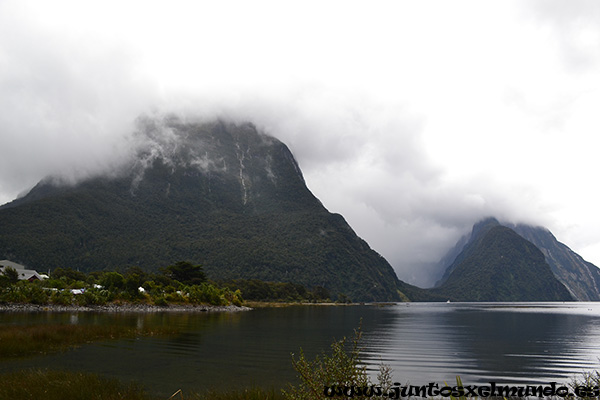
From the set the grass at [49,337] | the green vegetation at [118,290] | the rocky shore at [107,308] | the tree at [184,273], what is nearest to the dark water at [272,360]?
the grass at [49,337]

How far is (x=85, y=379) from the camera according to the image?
16.1m

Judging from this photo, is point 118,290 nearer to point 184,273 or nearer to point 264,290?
point 184,273

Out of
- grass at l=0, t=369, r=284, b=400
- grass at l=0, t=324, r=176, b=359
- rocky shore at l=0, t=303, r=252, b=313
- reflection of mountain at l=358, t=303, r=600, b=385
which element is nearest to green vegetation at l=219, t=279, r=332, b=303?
rocky shore at l=0, t=303, r=252, b=313

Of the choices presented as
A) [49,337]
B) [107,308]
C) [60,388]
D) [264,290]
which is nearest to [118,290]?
[107,308]

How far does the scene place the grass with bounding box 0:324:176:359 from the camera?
88.1 feet

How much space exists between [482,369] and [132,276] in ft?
291

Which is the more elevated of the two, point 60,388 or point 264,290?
point 60,388

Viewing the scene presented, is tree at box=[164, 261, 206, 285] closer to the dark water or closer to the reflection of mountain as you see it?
the dark water

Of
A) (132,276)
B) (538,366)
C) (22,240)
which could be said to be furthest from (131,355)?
(22,240)

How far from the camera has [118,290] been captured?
96250 millimetres

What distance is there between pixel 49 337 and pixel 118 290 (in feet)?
229

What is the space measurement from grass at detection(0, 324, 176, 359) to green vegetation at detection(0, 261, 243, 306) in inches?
1936

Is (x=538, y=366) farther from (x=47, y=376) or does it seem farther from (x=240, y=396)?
(x=47, y=376)

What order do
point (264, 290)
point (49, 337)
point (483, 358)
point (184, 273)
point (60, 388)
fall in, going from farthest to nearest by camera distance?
point (264, 290) < point (184, 273) < point (483, 358) < point (49, 337) < point (60, 388)
